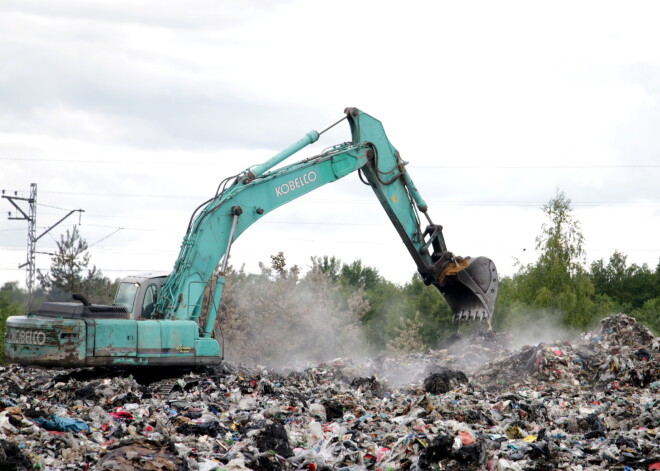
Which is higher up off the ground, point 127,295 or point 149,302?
point 127,295

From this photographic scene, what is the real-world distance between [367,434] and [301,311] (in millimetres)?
14517

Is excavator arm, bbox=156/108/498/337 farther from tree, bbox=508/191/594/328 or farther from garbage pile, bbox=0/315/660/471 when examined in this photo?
tree, bbox=508/191/594/328

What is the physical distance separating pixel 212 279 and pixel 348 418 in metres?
3.86

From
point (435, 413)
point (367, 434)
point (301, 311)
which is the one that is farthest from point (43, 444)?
point (301, 311)

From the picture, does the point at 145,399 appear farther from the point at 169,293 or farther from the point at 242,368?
the point at 242,368

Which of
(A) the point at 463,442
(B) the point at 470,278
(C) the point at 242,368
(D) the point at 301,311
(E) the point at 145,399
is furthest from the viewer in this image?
(D) the point at 301,311

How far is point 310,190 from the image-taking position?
43.3ft

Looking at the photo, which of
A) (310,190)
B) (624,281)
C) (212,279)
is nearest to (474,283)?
(310,190)

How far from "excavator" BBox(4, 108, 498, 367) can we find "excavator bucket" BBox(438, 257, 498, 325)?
2 cm

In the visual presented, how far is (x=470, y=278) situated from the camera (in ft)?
44.8

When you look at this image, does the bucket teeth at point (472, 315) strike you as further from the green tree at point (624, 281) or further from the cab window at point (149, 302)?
the green tree at point (624, 281)

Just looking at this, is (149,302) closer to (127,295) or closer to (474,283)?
(127,295)

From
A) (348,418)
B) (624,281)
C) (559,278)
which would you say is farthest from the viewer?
(624,281)

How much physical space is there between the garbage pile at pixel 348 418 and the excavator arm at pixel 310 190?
1256 millimetres
